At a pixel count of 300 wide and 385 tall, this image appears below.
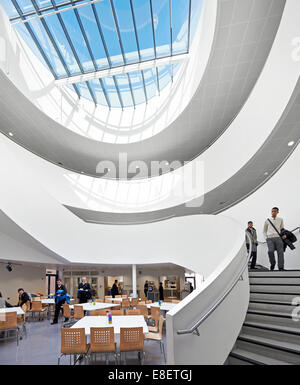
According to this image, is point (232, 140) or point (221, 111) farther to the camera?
point (221, 111)

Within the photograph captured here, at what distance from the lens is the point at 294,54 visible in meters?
6.16

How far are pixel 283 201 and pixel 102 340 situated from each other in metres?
6.34

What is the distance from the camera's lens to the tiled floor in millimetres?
4953

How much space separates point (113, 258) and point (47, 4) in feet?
Result: 35.5

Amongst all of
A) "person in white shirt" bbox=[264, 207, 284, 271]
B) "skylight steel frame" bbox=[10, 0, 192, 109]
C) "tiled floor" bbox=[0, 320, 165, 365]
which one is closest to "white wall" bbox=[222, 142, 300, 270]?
"person in white shirt" bbox=[264, 207, 284, 271]

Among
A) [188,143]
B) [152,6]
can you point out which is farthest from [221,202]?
[152,6]

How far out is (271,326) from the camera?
11.6 feet

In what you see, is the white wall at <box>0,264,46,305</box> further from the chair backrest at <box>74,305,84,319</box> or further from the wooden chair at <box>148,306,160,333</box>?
the wooden chair at <box>148,306,160,333</box>

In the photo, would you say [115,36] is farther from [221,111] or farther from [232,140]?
[232,140]

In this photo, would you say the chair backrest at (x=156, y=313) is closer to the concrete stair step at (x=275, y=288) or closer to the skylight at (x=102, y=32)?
the concrete stair step at (x=275, y=288)

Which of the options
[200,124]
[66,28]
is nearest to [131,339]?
[200,124]

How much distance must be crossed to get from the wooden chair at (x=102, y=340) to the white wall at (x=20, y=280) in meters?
10.6

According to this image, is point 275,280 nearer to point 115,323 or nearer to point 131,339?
point 131,339

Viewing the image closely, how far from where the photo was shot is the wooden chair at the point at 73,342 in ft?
13.8
